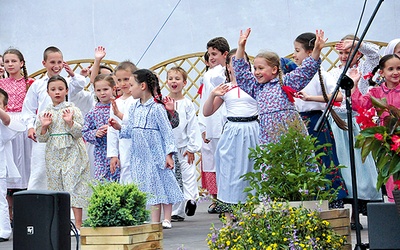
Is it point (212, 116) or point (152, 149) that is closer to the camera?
point (152, 149)

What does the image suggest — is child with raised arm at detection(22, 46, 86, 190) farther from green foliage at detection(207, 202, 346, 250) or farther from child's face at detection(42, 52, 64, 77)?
green foliage at detection(207, 202, 346, 250)

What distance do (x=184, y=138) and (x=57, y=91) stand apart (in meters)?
1.22

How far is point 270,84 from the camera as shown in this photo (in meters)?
4.83

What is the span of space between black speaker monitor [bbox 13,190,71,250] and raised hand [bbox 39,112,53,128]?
1.83 metres

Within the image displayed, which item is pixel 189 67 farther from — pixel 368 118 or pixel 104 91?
pixel 368 118

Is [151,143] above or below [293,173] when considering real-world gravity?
above

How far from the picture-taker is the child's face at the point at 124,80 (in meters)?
5.93

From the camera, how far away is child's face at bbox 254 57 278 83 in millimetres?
4805

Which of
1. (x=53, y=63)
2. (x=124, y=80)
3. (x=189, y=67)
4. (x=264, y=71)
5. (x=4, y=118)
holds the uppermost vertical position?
(x=189, y=67)

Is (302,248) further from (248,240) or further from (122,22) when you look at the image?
(122,22)

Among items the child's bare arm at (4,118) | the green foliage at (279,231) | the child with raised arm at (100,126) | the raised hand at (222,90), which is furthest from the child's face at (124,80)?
the green foliage at (279,231)

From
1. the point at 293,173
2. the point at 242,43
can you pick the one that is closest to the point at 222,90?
the point at 242,43

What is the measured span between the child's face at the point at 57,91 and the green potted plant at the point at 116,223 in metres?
1.94

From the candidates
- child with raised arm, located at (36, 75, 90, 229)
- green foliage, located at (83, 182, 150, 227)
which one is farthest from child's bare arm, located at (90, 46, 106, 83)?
green foliage, located at (83, 182, 150, 227)
